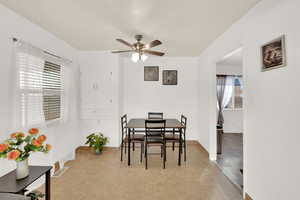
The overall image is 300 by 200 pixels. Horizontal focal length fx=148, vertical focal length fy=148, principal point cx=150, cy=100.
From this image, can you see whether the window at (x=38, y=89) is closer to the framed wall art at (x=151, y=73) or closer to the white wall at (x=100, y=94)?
the white wall at (x=100, y=94)

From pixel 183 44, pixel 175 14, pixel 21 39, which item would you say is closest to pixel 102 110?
pixel 21 39

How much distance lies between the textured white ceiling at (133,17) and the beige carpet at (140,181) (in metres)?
2.51

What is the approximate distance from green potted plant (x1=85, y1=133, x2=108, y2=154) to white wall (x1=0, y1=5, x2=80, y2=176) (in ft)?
1.18

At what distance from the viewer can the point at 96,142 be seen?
3.46m

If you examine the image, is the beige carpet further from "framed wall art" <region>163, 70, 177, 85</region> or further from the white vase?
"framed wall art" <region>163, 70, 177, 85</region>

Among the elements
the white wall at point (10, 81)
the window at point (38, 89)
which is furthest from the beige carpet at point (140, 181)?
the window at point (38, 89)

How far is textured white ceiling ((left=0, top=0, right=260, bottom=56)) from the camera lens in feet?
5.93

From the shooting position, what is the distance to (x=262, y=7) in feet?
5.56

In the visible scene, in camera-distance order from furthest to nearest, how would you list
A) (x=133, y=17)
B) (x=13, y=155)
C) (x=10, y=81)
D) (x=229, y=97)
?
(x=229, y=97)
(x=133, y=17)
(x=10, y=81)
(x=13, y=155)

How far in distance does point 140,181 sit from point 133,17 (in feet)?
8.28

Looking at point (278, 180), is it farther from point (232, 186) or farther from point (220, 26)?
point (220, 26)

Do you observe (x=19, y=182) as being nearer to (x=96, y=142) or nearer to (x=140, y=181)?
(x=140, y=181)

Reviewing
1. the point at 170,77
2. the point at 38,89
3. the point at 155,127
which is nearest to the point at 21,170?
the point at 38,89

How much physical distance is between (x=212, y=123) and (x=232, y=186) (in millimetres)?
1259
